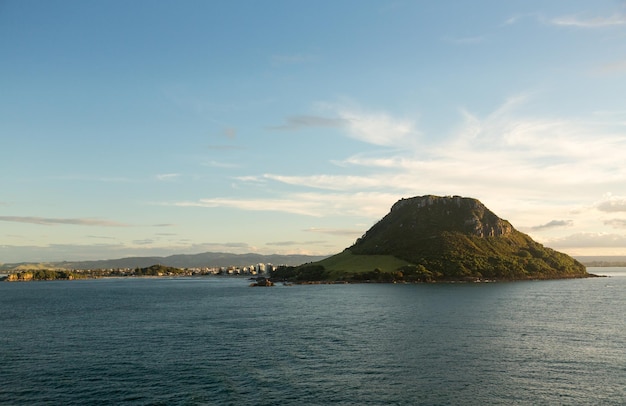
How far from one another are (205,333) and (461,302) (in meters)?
106

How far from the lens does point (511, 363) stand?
79.4 metres

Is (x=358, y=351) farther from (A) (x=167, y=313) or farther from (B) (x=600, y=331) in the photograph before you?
(A) (x=167, y=313)

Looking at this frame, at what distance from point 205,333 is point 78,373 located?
39.2 m

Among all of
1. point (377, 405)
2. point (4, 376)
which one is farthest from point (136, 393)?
point (377, 405)

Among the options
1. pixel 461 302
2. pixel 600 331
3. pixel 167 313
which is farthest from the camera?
pixel 461 302

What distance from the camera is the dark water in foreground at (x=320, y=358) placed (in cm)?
6334

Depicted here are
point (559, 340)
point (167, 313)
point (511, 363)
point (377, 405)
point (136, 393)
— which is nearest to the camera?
point (377, 405)

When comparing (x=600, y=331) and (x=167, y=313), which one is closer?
(x=600, y=331)

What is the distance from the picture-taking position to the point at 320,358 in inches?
3280

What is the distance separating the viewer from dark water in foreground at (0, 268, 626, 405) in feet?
208

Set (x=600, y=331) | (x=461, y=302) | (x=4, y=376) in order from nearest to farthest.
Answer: (x=4, y=376), (x=600, y=331), (x=461, y=302)

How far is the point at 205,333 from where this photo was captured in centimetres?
11206

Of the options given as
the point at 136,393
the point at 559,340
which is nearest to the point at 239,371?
the point at 136,393

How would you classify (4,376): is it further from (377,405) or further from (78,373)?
(377,405)
